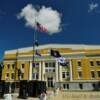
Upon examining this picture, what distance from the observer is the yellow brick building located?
64.3 meters

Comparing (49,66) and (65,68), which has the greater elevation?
(49,66)

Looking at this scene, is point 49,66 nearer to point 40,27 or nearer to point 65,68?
point 65,68

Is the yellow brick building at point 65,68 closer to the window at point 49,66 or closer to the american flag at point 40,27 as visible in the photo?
the window at point 49,66

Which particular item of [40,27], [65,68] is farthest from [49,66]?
[40,27]

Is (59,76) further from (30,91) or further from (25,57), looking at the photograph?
(30,91)

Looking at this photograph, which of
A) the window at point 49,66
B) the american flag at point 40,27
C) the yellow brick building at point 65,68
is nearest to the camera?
the american flag at point 40,27

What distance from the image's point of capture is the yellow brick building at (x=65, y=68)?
6431 centimetres

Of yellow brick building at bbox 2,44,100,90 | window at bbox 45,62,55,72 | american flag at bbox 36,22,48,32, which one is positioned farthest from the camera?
window at bbox 45,62,55,72

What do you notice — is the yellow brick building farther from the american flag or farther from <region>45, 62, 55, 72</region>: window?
the american flag

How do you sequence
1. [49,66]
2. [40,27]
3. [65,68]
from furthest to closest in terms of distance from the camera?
[49,66] → [65,68] → [40,27]

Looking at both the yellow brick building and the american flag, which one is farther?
the yellow brick building

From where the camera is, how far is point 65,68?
66.6 metres

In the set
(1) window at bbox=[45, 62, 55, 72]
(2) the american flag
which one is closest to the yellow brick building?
(1) window at bbox=[45, 62, 55, 72]

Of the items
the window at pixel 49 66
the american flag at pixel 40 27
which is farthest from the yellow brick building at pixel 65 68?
the american flag at pixel 40 27
